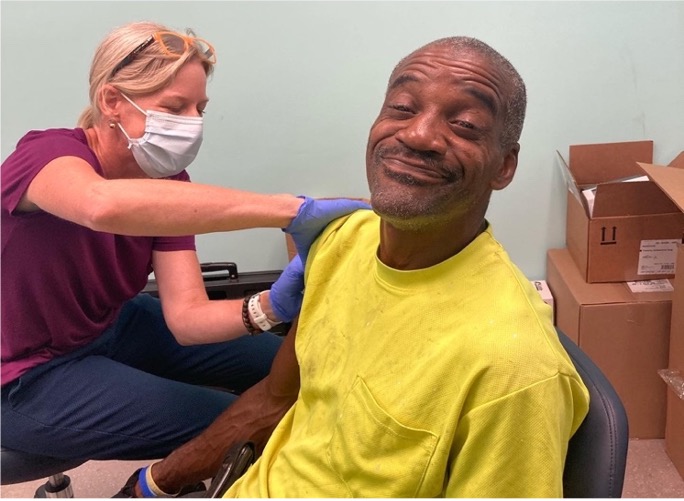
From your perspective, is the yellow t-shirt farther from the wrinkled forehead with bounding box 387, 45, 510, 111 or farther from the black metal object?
the black metal object

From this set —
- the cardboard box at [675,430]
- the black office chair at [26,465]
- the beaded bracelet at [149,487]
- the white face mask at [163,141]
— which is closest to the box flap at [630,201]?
the cardboard box at [675,430]

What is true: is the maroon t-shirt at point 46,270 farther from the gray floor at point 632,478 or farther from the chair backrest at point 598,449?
the chair backrest at point 598,449

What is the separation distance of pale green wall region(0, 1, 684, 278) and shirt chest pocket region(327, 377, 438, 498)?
1.31m

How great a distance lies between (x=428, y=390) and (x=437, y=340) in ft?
0.23

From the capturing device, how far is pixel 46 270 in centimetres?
117

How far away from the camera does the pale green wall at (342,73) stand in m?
1.91

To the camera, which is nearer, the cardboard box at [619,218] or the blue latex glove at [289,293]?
the blue latex glove at [289,293]

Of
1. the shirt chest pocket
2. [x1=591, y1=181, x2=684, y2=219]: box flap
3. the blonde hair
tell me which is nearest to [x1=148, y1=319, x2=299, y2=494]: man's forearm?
the shirt chest pocket

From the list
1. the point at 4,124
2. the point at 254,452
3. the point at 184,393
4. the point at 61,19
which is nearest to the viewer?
the point at 254,452

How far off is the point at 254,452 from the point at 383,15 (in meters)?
1.41

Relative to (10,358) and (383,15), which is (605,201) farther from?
(10,358)

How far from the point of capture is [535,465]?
0.75 meters

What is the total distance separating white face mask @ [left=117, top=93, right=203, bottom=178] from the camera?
1.27m

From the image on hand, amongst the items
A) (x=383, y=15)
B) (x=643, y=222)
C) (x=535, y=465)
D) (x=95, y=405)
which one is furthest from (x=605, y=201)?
(x=95, y=405)
